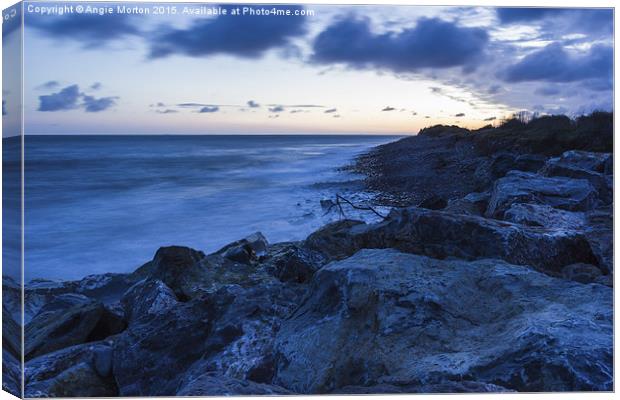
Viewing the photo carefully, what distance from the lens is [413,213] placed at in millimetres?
4359

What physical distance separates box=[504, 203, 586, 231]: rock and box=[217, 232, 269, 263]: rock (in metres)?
2.69

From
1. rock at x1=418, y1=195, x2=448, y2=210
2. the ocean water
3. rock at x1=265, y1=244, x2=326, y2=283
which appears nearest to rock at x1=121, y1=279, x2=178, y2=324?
the ocean water

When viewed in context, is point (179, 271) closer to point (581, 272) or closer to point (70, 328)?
point (70, 328)

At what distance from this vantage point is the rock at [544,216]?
16.2 feet

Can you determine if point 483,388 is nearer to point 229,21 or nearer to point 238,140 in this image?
point 229,21

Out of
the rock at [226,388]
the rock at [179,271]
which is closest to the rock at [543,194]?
the rock at [179,271]

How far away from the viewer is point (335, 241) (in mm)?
5180

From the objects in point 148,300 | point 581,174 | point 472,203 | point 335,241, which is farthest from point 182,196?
point 581,174

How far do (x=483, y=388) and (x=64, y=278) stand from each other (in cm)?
472

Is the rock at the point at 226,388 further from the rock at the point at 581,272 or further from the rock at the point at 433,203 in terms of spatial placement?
the rock at the point at 433,203

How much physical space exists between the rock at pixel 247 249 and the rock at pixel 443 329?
239cm

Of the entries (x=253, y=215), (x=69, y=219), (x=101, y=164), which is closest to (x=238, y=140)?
(x=253, y=215)

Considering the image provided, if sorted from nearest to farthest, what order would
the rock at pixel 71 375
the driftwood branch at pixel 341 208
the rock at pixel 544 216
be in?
the rock at pixel 71 375
the rock at pixel 544 216
the driftwood branch at pixel 341 208

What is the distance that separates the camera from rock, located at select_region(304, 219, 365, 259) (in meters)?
4.99
